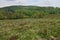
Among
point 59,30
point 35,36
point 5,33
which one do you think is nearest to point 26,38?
point 35,36

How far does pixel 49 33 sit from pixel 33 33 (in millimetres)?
1567

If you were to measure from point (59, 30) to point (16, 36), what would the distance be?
4591mm

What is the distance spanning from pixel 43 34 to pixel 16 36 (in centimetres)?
256

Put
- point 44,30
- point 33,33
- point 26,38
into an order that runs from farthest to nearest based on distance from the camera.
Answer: point 44,30
point 33,33
point 26,38

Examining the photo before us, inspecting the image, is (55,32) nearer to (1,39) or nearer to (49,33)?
(49,33)

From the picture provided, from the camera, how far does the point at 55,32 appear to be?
51.0 ft

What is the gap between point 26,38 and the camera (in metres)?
13.9

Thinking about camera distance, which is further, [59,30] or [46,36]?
[59,30]

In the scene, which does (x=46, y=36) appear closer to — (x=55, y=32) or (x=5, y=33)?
(x=55, y=32)

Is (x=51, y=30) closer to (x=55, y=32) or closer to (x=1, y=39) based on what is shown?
(x=55, y=32)

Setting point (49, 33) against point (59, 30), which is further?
point (59, 30)

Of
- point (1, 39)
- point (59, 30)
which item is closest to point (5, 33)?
point (1, 39)

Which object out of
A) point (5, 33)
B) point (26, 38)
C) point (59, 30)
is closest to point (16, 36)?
point (26, 38)

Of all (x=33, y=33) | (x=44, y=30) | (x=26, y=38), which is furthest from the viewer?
(x=44, y=30)
